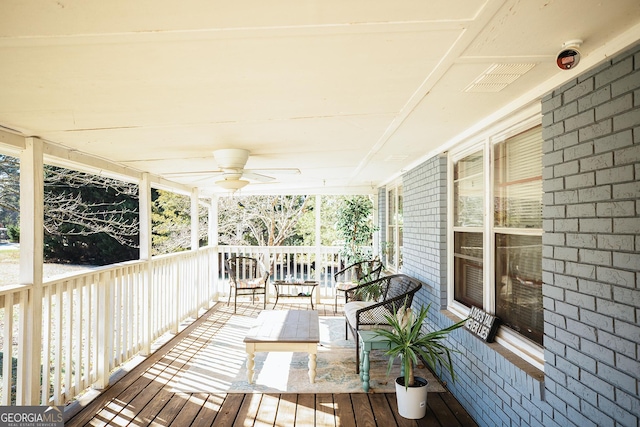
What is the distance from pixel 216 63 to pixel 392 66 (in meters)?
0.79

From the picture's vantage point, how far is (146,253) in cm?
438

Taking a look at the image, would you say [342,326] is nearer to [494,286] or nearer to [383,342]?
[383,342]

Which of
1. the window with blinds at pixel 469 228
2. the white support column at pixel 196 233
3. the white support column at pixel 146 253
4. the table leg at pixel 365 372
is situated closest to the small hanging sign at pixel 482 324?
the window with blinds at pixel 469 228

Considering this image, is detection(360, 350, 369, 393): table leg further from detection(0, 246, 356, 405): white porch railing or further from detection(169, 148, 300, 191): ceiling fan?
detection(0, 246, 356, 405): white porch railing

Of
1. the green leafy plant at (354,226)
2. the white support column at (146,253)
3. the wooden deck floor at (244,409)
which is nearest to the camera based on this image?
the wooden deck floor at (244,409)

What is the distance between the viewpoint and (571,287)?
5.98 feet

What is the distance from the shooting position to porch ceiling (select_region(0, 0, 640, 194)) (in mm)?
1241

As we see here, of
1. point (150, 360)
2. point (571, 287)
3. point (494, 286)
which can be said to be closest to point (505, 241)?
point (494, 286)

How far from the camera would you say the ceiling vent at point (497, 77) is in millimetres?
1763

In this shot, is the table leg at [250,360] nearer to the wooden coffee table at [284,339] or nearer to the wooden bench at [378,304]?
the wooden coffee table at [284,339]

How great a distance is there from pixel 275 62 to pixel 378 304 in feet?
8.84

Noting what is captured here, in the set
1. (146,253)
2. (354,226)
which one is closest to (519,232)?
(146,253)

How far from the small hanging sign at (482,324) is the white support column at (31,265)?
10.6ft

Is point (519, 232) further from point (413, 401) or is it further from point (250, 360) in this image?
point (250, 360)
